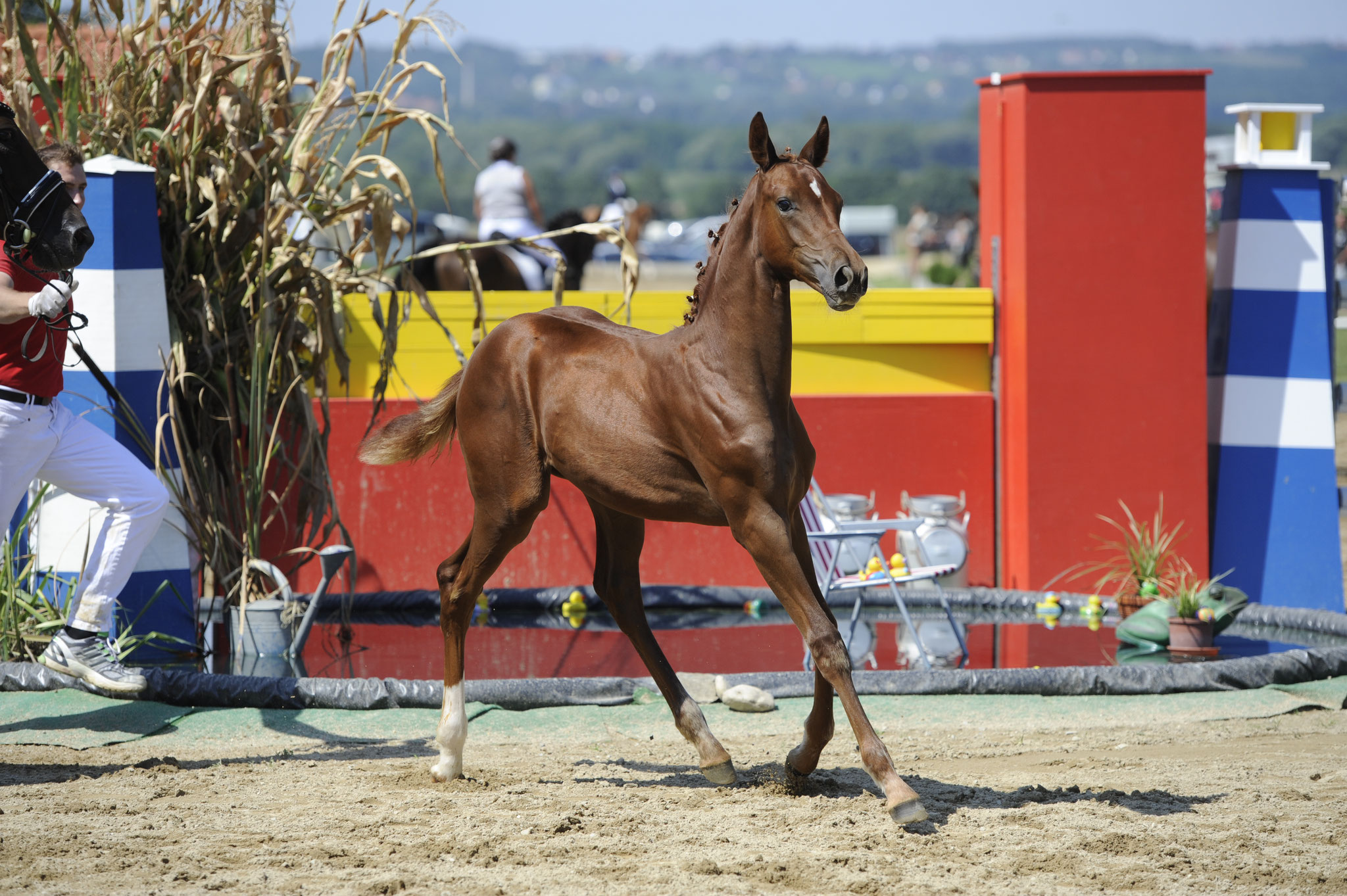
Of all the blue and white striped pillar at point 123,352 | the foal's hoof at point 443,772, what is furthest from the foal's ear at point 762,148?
the blue and white striped pillar at point 123,352

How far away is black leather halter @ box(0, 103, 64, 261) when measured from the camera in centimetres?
442

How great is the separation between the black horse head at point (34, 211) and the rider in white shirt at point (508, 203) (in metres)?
8.43

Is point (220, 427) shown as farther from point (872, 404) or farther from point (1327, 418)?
point (1327, 418)

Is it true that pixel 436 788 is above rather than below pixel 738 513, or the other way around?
below

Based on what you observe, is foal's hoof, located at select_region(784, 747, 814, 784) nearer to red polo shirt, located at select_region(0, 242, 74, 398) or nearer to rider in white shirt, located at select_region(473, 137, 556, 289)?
red polo shirt, located at select_region(0, 242, 74, 398)

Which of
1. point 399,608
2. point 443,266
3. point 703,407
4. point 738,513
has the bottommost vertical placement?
point 399,608

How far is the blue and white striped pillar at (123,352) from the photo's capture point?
5750mm

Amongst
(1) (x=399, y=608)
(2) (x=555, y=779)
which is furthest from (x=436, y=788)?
(1) (x=399, y=608)

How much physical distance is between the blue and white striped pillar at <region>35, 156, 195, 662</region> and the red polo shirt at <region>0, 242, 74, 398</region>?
1101mm

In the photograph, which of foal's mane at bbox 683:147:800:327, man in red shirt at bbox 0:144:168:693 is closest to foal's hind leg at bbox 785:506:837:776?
foal's mane at bbox 683:147:800:327

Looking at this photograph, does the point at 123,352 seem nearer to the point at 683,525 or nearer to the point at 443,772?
the point at 443,772

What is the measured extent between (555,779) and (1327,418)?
4.82 meters

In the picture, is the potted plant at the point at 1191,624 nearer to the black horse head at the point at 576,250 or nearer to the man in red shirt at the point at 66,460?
the man in red shirt at the point at 66,460

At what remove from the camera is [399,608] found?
7293 millimetres
